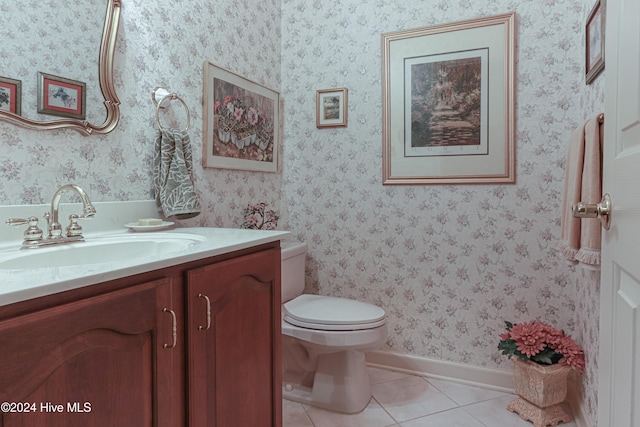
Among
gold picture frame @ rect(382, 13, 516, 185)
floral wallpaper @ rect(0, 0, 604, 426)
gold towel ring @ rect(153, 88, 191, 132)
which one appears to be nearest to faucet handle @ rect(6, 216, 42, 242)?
floral wallpaper @ rect(0, 0, 604, 426)

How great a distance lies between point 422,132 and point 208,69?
1.10 m

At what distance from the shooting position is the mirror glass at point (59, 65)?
1.17m

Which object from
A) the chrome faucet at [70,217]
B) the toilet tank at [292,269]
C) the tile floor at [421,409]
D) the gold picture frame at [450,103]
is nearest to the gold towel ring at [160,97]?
the chrome faucet at [70,217]

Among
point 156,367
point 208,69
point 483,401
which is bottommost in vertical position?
point 483,401

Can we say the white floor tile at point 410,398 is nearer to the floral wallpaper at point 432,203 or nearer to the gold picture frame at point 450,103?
the floral wallpaper at point 432,203

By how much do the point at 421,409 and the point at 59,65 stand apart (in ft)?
6.33

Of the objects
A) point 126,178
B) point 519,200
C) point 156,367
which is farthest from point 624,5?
point 126,178

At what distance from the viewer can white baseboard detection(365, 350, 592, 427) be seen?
2.03 m

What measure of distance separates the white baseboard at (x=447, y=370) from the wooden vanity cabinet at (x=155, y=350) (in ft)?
3.50

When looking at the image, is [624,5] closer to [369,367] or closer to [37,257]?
[37,257]

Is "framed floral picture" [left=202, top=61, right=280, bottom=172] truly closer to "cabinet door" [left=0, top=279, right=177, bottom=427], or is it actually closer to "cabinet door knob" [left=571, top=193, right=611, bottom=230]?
"cabinet door" [left=0, top=279, right=177, bottom=427]

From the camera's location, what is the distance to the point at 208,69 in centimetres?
187

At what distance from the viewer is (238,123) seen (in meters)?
2.09

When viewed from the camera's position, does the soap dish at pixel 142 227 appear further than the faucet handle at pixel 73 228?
Yes
